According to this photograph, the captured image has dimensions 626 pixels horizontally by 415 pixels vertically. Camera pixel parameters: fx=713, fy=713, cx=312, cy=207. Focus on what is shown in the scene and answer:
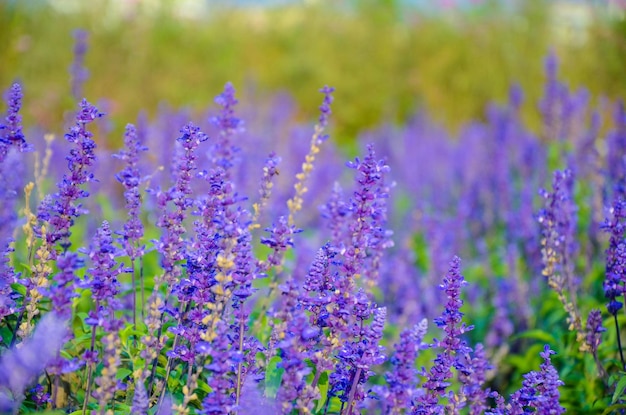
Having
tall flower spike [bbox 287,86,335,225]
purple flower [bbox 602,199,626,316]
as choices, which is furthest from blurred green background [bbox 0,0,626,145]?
purple flower [bbox 602,199,626,316]

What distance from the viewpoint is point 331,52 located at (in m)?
17.6

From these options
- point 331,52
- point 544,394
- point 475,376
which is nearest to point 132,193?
point 475,376

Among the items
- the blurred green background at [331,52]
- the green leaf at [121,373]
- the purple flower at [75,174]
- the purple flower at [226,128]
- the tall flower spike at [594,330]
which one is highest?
the blurred green background at [331,52]

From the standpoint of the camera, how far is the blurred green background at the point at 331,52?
12.1m

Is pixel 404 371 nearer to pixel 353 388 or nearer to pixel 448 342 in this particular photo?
pixel 353 388

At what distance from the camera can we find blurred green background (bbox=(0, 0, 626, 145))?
1209cm

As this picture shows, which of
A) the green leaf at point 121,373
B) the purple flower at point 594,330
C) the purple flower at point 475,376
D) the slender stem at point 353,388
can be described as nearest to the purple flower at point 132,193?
the green leaf at point 121,373

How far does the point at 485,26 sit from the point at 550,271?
14219 millimetres

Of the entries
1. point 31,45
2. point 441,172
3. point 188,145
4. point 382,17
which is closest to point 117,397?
point 188,145

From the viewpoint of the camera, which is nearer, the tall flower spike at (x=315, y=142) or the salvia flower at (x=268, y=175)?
the salvia flower at (x=268, y=175)

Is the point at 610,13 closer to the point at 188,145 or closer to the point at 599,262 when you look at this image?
Result: the point at 599,262

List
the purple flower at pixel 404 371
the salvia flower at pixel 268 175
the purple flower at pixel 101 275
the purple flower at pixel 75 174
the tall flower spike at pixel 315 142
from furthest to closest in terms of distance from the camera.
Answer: the tall flower spike at pixel 315 142, the salvia flower at pixel 268 175, the purple flower at pixel 75 174, the purple flower at pixel 101 275, the purple flower at pixel 404 371

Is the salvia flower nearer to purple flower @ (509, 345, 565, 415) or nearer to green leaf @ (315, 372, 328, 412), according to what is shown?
green leaf @ (315, 372, 328, 412)

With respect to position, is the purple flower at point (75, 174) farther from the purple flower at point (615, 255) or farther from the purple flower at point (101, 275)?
the purple flower at point (615, 255)
